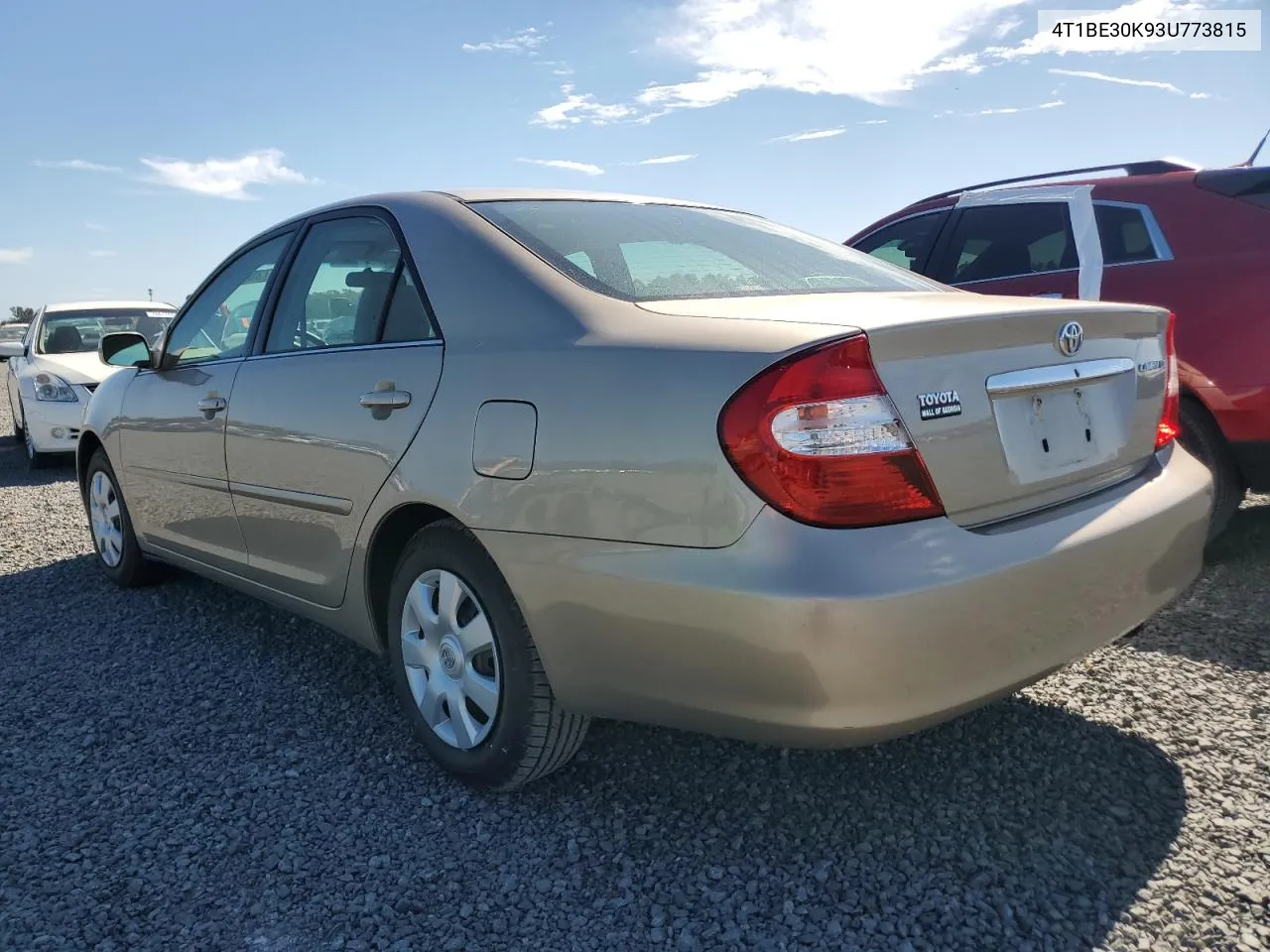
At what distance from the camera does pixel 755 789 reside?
258 cm

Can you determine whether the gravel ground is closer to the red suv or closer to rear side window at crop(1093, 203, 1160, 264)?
the red suv

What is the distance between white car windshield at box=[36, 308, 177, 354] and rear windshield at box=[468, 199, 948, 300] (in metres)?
7.38

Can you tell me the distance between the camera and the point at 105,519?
4785 millimetres

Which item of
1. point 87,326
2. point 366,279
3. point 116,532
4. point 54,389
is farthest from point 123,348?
point 87,326

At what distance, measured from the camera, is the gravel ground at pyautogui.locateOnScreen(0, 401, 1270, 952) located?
208cm

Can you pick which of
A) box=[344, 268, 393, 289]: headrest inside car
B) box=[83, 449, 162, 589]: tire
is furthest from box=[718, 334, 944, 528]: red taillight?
box=[83, 449, 162, 589]: tire

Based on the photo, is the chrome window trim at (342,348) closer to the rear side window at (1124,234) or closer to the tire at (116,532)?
the tire at (116,532)

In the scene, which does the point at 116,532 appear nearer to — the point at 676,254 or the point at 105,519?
the point at 105,519

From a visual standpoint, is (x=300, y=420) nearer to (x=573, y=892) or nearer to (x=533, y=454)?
(x=533, y=454)

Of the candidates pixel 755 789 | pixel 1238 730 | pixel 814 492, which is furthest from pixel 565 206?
pixel 1238 730

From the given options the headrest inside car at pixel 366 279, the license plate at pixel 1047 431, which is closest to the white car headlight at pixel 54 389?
the headrest inside car at pixel 366 279

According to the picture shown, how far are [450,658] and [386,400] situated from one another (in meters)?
0.70

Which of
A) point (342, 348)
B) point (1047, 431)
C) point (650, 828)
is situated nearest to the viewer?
point (1047, 431)

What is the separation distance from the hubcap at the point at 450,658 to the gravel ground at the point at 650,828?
0.21m
